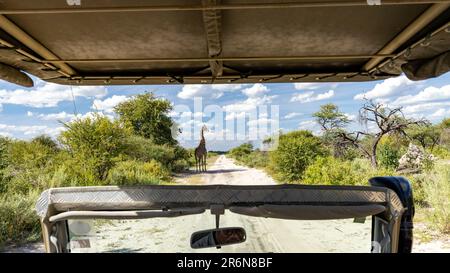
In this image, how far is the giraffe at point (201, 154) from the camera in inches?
627

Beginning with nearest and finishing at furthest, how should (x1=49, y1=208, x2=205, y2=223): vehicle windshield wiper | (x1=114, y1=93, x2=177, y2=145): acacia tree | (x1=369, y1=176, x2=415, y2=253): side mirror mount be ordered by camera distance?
(x1=49, y1=208, x2=205, y2=223): vehicle windshield wiper
(x1=369, y1=176, x2=415, y2=253): side mirror mount
(x1=114, y1=93, x2=177, y2=145): acacia tree

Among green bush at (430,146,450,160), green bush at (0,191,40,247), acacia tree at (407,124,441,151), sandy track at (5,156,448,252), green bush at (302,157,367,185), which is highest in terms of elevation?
acacia tree at (407,124,441,151)

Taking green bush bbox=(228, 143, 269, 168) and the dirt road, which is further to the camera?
green bush bbox=(228, 143, 269, 168)

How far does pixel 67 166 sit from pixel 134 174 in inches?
107

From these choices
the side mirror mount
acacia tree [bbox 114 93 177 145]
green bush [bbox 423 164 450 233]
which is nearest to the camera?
the side mirror mount

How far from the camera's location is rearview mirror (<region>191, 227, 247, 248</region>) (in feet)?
4.53

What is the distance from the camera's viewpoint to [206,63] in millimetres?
3400

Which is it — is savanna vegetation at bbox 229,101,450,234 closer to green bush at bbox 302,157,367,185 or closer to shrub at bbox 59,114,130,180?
green bush at bbox 302,157,367,185

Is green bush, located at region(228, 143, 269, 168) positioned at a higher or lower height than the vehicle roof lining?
lower

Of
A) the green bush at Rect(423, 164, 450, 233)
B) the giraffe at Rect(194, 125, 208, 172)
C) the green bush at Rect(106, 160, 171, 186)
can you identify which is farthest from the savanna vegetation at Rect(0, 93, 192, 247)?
the green bush at Rect(423, 164, 450, 233)

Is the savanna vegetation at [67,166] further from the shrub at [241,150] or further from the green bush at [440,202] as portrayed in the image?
the shrub at [241,150]

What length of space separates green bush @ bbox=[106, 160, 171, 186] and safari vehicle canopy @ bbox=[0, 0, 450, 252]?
8479mm

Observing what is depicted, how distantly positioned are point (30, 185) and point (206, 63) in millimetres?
7725
